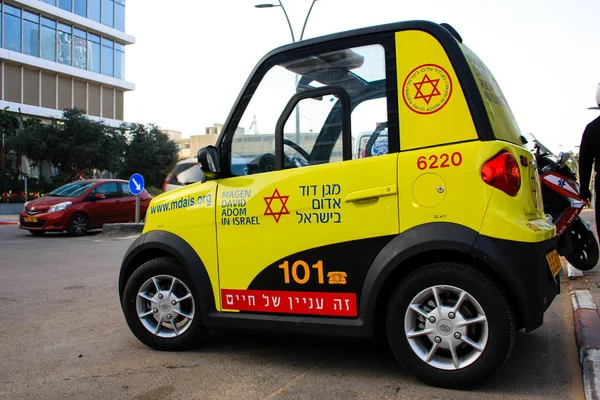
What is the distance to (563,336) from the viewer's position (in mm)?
4453

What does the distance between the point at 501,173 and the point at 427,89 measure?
660 millimetres

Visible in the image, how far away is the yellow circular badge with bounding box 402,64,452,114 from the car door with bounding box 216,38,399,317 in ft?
0.44

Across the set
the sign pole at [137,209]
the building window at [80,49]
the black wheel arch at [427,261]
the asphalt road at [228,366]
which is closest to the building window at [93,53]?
the building window at [80,49]

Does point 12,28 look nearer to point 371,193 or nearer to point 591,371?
point 371,193

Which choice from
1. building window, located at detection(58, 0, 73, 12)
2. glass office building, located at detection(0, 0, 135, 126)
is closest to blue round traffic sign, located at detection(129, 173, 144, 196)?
glass office building, located at detection(0, 0, 135, 126)

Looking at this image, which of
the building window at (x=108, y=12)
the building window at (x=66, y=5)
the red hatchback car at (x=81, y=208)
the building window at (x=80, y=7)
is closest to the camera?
the red hatchback car at (x=81, y=208)

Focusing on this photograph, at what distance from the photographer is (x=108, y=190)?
54.0 ft

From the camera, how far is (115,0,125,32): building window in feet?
173

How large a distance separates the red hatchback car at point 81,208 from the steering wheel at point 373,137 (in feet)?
43.1

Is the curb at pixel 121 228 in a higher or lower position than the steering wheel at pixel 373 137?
lower

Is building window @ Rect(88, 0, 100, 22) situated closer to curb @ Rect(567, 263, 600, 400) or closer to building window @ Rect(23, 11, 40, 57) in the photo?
building window @ Rect(23, 11, 40, 57)

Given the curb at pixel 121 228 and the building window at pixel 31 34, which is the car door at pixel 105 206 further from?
the building window at pixel 31 34

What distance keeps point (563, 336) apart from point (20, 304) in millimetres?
5262

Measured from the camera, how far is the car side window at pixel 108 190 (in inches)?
638
